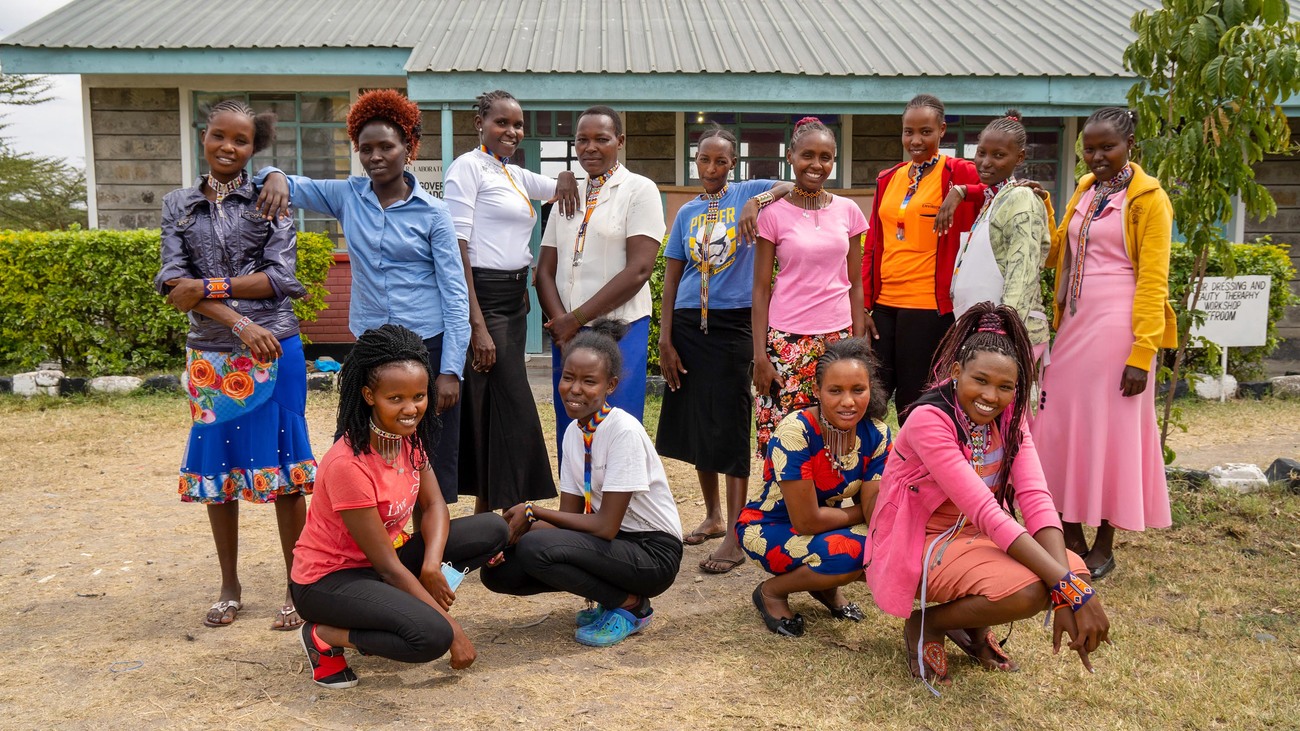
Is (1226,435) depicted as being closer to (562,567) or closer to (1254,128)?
(1254,128)

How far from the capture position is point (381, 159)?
354 centimetres

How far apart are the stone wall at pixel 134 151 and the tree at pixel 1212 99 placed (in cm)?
920

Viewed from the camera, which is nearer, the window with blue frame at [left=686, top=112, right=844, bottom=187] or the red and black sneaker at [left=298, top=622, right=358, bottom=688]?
the red and black sneaker at [left=298, top=622, right=358, bottom=688]

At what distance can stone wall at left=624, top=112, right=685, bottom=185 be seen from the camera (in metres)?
10.4

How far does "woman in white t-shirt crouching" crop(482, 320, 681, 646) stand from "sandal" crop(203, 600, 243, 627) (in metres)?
1.02

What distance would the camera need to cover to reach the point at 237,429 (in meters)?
3.44

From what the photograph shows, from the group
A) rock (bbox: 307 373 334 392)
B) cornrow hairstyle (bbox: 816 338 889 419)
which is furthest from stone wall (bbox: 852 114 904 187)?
cornrow hairstyle (bbox: 816 338 889 419)

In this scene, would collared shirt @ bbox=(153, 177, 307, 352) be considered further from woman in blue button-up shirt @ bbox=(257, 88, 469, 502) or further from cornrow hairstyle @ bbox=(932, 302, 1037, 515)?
cornrow hairstyle @ bbox=(932, 302, 1037, 515)

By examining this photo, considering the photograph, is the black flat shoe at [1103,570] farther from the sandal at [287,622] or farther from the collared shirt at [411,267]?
the sandal at [287,622]

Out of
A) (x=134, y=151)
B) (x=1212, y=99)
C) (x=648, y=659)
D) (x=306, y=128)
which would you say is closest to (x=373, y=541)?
(x=648, y=659)

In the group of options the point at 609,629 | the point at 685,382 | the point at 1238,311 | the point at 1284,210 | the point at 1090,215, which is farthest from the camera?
the point at 1284,210

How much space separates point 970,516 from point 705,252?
1741 millimetres

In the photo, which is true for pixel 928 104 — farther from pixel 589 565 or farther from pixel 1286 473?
pixel 1286 473

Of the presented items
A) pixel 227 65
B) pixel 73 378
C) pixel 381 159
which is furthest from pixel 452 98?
pixel 381 159
